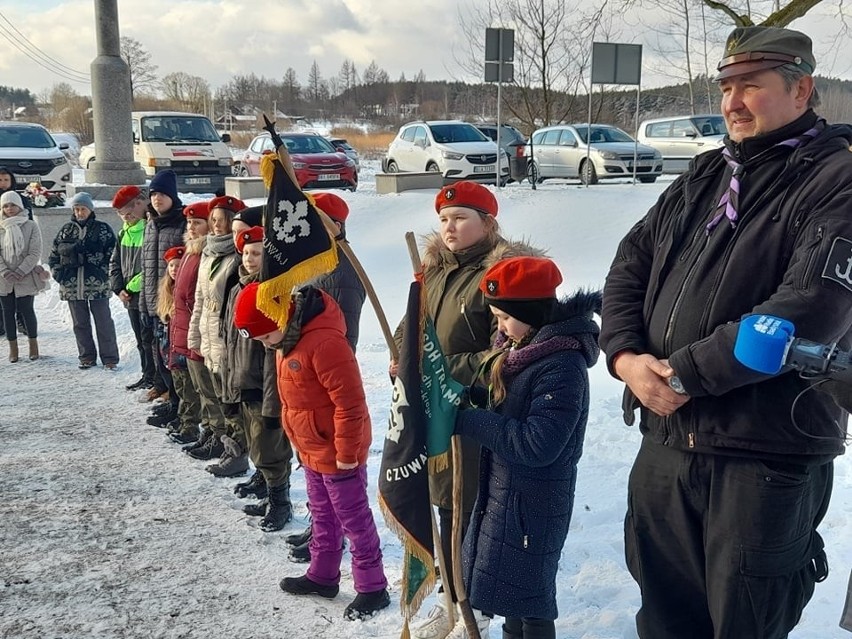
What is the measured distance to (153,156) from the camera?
17.3 m

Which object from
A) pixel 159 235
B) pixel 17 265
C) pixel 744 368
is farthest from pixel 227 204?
pixel 17 265

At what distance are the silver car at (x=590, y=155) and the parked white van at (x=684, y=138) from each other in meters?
1.82

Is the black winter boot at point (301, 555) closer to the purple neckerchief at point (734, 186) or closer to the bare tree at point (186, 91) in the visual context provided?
the purple neckerchief at point (734, 186)

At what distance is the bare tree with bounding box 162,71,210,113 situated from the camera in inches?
2323

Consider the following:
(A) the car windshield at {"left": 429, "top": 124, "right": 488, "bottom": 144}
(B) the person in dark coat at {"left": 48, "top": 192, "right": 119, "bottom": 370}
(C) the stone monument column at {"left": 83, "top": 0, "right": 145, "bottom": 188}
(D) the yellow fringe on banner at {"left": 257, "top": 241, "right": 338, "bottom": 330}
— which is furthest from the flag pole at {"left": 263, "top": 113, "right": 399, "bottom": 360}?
(A) the car windshield at {"left": 429, "top": 124, "right": 488, "bottom": 144}

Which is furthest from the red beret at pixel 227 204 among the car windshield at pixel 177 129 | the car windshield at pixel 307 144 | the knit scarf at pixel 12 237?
the car windshield at pixel 177 129

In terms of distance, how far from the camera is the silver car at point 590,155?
629 inches

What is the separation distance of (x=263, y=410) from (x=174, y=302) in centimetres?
188

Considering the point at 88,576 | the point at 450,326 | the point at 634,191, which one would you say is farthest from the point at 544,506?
the point at 634,191

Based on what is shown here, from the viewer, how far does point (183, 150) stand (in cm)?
1759

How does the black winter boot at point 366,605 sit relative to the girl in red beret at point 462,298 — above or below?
below

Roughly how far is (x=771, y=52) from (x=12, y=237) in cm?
793

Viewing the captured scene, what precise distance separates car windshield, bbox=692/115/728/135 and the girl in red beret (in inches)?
655

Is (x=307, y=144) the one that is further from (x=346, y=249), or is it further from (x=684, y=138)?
(x=346, y=249)
